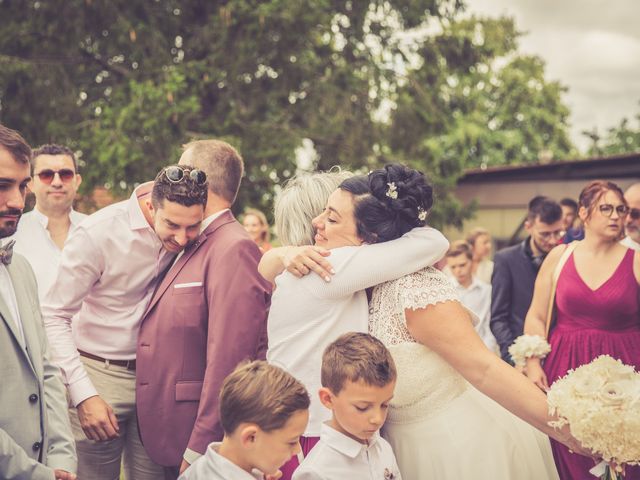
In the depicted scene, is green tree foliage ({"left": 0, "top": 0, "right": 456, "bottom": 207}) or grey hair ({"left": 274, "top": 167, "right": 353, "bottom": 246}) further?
green tree foliage ({"left": 0, "top": 0, "right": 456, "bottom": 207})

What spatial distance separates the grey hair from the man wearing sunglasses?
2751 millimetres

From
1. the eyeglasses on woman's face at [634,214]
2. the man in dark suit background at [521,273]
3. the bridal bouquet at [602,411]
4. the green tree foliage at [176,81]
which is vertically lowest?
the bridal bouquet at [602,411]

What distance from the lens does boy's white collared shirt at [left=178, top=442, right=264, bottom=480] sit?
2.49m

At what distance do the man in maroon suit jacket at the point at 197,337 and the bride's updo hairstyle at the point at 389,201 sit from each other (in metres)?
0.64

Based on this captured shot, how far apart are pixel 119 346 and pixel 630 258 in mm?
3394

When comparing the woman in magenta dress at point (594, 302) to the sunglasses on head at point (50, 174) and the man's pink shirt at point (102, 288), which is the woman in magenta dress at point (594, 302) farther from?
the sunglasses on head at point (50, 174)

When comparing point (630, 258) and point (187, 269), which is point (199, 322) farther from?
point (630, 258)

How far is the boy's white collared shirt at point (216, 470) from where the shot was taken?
8.16 ft

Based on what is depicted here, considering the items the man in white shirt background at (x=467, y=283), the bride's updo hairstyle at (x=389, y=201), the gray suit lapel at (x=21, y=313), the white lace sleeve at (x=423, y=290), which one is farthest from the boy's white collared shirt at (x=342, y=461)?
the man in white shirt background at (x=467, y=283)

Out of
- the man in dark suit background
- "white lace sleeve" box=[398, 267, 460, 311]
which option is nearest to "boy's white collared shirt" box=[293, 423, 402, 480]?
"white lace sleeve" box=[398, 267, 460, 311]

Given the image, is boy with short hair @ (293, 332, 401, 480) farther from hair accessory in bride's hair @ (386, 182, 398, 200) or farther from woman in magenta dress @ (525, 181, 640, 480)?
woman in magenta dress @ (525, 181, 640, 480)

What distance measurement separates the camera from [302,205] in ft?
11.0

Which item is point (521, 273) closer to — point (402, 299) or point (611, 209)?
point (611, 209)

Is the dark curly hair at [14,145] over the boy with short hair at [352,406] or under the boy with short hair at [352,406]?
over
